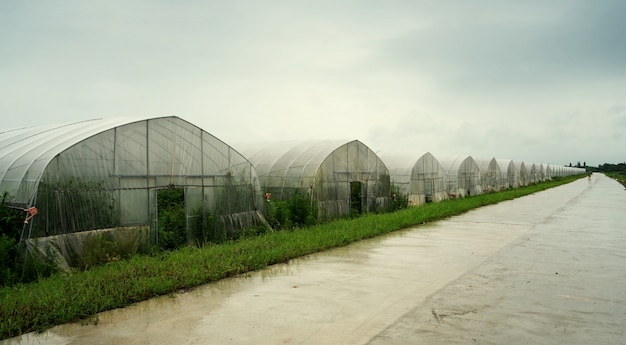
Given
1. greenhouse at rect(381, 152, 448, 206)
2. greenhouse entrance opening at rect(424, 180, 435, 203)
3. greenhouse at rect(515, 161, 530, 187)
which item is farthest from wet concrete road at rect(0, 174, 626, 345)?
greenhouse at rect(515, 161, 530, 187)

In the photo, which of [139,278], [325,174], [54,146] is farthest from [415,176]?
[139,278]

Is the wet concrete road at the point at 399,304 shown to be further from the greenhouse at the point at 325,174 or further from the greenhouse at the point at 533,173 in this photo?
the greenhouse at the point at 533,173

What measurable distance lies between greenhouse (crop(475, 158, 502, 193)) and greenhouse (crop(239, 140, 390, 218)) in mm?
25426

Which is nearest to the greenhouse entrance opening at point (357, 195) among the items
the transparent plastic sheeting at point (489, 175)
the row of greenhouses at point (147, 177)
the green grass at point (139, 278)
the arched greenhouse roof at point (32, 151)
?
the row of greenhouses at point (147, 177)

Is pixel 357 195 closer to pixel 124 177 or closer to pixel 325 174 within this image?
pixel 325 174

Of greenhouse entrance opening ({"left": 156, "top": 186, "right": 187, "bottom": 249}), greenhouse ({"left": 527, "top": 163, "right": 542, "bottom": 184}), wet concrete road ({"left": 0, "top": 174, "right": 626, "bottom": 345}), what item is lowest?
wet concrete road ({"left": 0, "top": 174, "right": 626, "bottom": 345})

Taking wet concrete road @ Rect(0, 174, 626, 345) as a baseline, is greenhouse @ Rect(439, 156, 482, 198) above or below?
above

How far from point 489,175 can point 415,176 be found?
2196cm

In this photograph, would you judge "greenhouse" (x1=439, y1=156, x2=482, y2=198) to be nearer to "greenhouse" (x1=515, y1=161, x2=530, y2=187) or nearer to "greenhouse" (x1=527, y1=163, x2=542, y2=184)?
"greenhouse" (x1=515, y1=161, x2=530, y2=187)

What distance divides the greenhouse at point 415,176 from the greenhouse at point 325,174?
207 inches

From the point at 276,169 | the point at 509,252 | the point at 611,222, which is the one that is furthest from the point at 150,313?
the point at 611,222

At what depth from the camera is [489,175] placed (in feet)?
160

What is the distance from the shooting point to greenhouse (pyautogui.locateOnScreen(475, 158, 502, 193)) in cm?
4684

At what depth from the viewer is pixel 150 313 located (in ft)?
25.6
